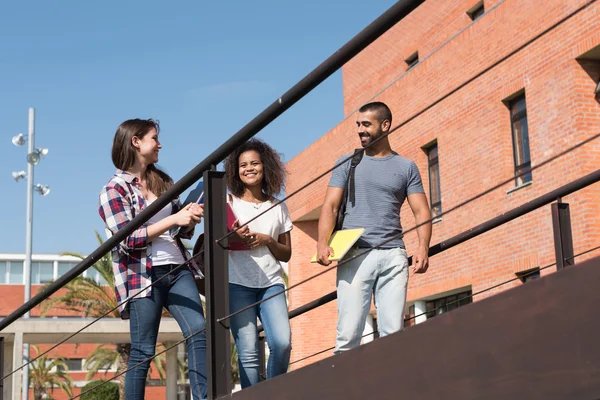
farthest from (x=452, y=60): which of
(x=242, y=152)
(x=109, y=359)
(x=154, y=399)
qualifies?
(x=154, y=399)

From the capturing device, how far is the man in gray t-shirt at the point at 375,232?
3.67m

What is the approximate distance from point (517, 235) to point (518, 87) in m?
2.58

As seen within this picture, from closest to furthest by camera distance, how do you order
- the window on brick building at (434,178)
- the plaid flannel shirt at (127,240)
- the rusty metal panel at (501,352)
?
the rusty metal panel at (501,352), the plaid flannel shirt at (127,240), the window on brick building at (434,178)

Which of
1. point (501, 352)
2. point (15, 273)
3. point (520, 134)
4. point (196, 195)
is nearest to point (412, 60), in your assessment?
point (520, 134)

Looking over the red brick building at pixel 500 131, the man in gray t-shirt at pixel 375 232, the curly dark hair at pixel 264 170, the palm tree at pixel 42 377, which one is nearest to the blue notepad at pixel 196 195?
the curly dark hair at pixel 264 170

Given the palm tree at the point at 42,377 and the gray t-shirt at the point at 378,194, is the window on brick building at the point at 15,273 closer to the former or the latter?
the palm tree at the point at 42,377

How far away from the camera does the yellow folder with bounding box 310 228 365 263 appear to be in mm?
3591

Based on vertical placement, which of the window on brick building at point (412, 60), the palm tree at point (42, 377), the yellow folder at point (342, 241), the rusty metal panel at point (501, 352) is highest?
the window on brick building at point (412, 60)

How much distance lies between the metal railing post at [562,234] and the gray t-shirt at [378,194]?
940 mm

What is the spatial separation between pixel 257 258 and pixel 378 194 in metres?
0.58

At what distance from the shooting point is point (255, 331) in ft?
12.6

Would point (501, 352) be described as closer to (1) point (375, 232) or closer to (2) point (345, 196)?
(1) point (375, 232)

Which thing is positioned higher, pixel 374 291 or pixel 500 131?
pixel 500 131

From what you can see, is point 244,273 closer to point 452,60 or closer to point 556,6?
point 556,6
